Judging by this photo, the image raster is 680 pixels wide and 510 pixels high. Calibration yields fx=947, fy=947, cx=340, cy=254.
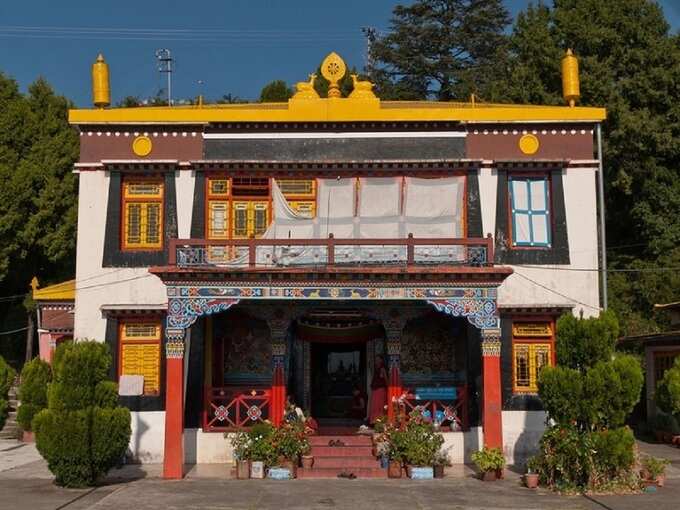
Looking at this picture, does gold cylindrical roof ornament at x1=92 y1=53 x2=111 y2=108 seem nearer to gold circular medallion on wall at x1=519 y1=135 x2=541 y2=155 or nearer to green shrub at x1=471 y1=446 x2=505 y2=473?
gold circular medallion on wall at x1=519 y1=135 x2=541 y2=155

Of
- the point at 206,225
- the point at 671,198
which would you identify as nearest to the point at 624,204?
the point at 671,198

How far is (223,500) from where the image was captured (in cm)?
1539

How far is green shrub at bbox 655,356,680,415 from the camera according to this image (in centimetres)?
2314

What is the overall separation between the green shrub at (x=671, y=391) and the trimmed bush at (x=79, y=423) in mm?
13569

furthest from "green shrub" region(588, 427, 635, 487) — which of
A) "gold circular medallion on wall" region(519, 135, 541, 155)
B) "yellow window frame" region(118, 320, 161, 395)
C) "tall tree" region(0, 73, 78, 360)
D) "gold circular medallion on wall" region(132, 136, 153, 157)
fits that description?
"tall tree" region(0, 73, 78, 360)

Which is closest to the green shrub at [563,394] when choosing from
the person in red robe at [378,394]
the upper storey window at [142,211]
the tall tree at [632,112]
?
the person in red robe at [378,394]

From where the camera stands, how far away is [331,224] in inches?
805

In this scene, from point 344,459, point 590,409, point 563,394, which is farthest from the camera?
point 344,459

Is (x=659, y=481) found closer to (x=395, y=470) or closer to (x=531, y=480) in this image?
(x=531, y=480)

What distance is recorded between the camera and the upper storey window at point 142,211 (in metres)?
20.9

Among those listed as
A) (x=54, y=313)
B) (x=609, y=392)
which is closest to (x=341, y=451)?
(x=609, y=392)

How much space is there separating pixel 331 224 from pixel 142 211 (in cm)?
422

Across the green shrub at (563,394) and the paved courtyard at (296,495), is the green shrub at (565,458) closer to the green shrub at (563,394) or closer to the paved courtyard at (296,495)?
the green shrub at (563,394)

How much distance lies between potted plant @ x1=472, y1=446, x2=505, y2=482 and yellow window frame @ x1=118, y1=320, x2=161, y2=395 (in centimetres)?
716
